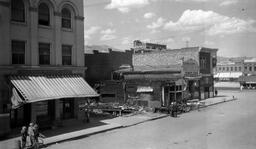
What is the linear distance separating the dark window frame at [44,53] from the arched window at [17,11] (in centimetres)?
246

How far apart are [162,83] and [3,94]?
65.7 ft

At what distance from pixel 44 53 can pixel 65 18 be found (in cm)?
378

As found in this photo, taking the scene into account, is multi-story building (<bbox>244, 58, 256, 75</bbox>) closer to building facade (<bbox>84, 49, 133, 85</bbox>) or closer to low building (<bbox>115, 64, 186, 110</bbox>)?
building facade (<bbox>84, 49, 133, 85</bbox>)

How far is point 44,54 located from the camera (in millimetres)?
21781

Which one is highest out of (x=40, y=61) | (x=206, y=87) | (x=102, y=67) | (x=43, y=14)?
(x=43, y=14)


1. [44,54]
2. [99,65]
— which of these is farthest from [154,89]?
[44,54]

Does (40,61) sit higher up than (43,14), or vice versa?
(43,14)

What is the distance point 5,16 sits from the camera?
61.5 feet

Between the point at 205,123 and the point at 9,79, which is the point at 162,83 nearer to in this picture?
the point at 205,123

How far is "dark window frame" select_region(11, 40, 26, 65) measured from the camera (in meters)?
19.7

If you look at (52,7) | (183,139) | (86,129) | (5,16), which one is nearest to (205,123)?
(183,139)

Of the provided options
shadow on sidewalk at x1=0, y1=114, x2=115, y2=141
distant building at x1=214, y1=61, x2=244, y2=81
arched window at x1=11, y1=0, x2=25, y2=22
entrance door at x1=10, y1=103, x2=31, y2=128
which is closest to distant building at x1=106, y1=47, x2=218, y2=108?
shadow on sidewalk at x1=0, y1=114, x2=115, y2=141

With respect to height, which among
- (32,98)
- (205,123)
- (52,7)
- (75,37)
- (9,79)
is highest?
(52,7)

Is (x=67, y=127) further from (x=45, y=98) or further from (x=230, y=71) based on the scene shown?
(x=230, y=71)
